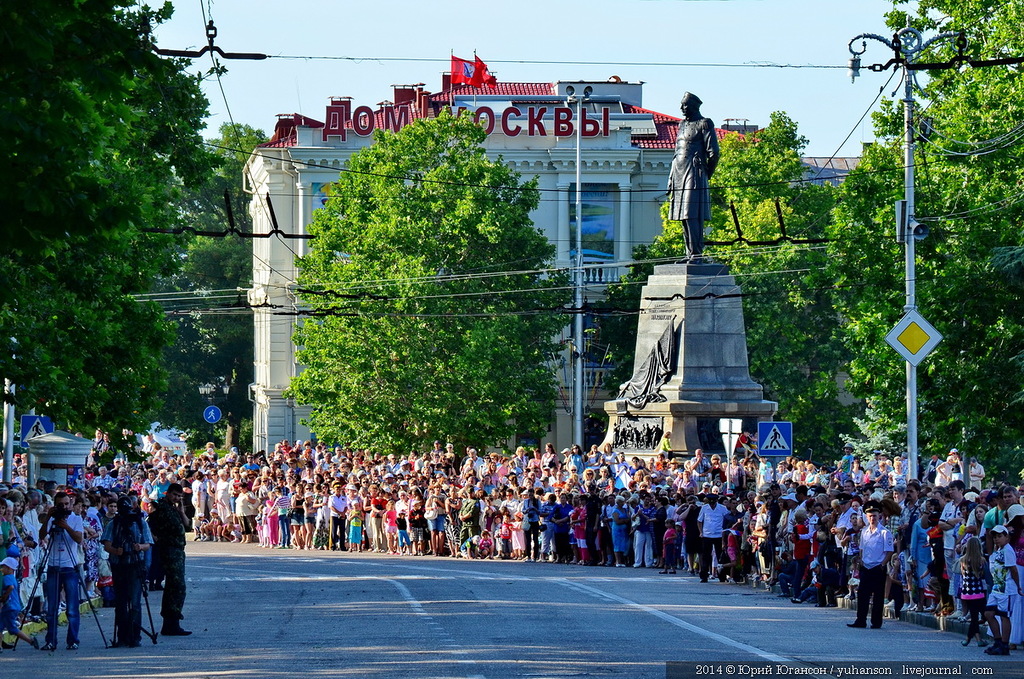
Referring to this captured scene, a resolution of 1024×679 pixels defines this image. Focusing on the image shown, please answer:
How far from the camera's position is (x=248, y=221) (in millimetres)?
91875

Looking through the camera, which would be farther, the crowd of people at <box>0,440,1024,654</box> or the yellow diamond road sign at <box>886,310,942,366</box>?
the yellow diamond road sign at <box>886,310,942,366</box>

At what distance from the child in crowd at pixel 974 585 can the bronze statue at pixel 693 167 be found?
22.6 meters

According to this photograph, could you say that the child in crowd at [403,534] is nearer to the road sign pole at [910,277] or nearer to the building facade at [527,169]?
the road sign pole at [910,277]

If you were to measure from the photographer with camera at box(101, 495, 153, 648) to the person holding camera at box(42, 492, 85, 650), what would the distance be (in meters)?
0.48

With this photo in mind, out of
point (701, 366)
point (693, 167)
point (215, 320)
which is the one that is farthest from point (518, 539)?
point (215, 320)

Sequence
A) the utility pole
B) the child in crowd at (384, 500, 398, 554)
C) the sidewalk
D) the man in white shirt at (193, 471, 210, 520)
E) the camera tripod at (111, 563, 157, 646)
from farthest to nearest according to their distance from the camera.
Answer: the man in white shirt at (193, 471, 210, 520), the child in crowd at (384, 500, 398, 554), the utility pole, the sidewalk, the camera tripod at (111, 563, 157, 646)

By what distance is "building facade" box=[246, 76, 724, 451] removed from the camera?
76.8 m

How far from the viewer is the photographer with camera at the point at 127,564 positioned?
19.6 m

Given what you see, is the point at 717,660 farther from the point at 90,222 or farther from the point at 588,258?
the point at 588,258

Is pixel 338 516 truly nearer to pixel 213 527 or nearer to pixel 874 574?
pixel 213 527

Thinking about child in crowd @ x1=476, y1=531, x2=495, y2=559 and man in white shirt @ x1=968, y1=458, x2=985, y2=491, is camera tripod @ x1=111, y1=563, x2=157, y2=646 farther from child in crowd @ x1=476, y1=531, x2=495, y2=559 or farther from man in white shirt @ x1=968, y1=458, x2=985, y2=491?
man in white shirt @ x1=968, y1=458, x2=985, y2=491

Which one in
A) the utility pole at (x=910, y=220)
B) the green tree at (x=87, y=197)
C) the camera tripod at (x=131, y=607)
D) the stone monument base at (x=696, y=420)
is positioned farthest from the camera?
the stone monument base at (x=696, y=420)

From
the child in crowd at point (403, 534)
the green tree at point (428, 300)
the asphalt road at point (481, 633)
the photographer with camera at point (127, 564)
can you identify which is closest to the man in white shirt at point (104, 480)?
the child in crowd at point (403, 534)

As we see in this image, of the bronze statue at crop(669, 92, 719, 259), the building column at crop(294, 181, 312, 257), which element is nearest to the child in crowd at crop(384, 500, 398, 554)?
the bronze statue at crop(669, 92, 719, 259)
